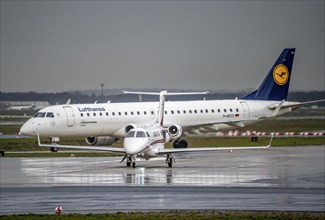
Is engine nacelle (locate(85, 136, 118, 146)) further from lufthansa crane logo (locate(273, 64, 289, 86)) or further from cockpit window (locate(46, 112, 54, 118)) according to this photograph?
lufthansa crane logo (locate(273, 64, 289, 86))

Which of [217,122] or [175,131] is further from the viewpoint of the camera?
[217,122]

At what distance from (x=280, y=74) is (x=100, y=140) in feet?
61.0

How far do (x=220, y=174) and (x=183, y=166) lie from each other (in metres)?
5.64

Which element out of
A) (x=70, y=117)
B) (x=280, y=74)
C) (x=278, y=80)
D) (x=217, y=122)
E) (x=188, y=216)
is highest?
(x=280, y=74)

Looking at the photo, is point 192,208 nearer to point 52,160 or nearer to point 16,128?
point 52,160

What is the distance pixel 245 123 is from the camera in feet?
223

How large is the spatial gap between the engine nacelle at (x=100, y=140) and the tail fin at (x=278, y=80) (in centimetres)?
1394

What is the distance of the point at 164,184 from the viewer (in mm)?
33844

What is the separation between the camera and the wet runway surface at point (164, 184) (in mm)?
27016

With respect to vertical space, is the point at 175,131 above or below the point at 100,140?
above

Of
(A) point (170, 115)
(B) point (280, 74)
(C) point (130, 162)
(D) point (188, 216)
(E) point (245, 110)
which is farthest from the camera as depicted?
(B) point (280, 74)

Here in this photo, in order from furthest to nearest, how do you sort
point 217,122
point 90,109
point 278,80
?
point 278,80
point 217,122
point 90,109

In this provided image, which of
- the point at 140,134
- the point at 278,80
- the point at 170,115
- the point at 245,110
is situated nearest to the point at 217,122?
the point at 170,115

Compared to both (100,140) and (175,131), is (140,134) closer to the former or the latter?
(175,131)
